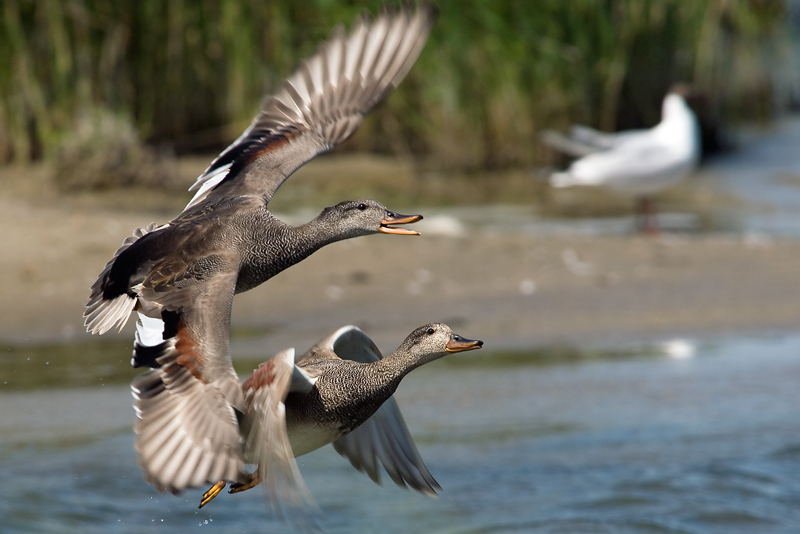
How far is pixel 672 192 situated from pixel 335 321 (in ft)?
23.1

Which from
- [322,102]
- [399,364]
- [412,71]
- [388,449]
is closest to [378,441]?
[388,449]

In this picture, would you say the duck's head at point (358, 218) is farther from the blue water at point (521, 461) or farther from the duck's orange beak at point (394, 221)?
the blue water at point (521, 461)

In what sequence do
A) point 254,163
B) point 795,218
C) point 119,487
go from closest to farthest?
point 254,163 → point 119,487 → point 795,218

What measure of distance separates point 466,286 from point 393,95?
188 inches

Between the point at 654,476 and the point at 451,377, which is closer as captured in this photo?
the point at 654,476

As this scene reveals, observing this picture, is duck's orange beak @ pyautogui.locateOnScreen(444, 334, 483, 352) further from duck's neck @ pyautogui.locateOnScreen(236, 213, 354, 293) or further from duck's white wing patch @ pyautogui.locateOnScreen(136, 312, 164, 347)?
duck's white wing patch @ pyautogui.locateOnScreen(136, 312, 164, 347)

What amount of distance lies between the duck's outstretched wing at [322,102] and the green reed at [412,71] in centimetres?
613

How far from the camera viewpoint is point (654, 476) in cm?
604

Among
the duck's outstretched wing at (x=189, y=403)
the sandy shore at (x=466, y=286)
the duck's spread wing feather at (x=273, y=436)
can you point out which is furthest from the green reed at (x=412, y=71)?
the duck's spread wing feather at (x=273, y=436)

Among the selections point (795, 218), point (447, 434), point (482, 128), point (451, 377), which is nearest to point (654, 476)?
point (447, 434)

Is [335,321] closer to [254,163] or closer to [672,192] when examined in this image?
[254,163]

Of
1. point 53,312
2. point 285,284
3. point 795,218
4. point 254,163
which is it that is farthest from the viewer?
point 795,218

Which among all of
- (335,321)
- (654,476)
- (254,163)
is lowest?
(654,476)

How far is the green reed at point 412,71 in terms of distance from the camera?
11758 millimetres
